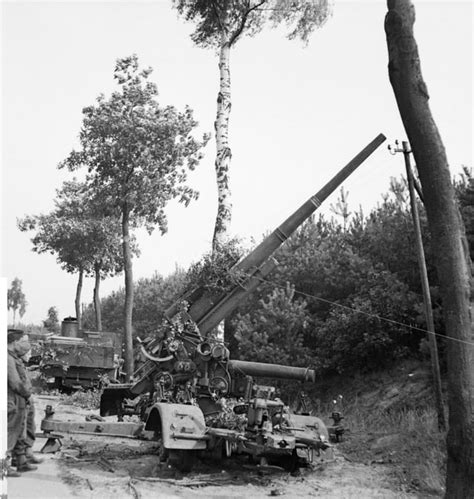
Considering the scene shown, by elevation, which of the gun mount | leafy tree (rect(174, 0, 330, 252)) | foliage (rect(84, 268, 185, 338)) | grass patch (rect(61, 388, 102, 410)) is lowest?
grass patch (rect(61, 388, 102, 410))

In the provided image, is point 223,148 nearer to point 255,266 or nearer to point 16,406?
point 255,266

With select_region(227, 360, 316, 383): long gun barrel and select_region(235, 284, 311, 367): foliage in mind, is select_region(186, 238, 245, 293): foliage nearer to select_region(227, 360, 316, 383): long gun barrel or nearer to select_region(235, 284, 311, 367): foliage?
select_region(227, 360, 316, 383): long gun barrel

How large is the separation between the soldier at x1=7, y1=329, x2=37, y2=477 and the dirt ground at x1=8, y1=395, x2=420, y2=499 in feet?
0.59

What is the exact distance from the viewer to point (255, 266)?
9172 millimetres

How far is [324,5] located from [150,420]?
1174 centimetres

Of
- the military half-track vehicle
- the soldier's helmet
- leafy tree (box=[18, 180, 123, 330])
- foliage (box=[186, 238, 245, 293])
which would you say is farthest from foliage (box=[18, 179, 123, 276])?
the soldier's helmet

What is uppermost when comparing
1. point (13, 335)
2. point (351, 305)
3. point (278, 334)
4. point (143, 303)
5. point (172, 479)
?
point (143, 303)

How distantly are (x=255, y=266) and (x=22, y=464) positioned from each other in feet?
14.4

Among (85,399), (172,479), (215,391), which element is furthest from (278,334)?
(172,479)

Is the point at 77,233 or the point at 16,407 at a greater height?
the point at 77,233

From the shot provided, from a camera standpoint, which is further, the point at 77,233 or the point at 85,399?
the point at 77,233

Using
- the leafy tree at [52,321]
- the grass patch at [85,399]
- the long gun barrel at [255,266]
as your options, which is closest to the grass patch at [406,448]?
the long gun barrel at [255,266]

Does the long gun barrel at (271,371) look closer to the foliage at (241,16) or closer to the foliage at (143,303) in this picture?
the foliage at (241,16)

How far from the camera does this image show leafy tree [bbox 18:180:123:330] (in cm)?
1877
